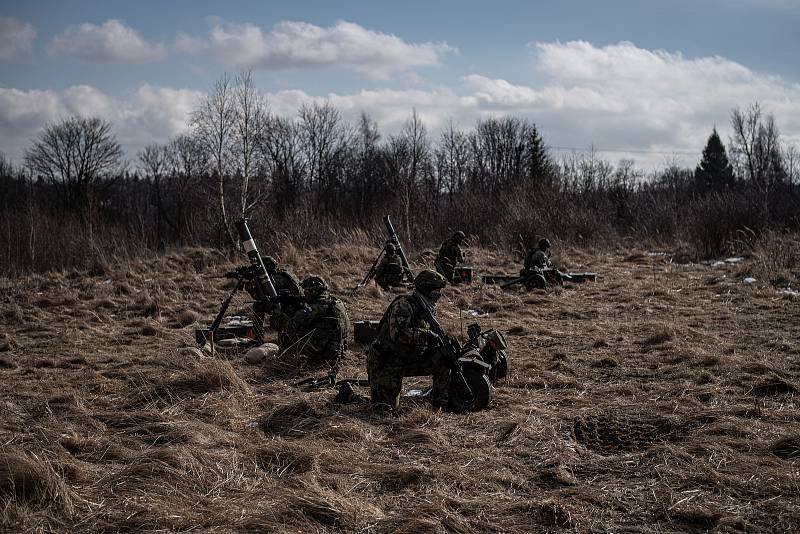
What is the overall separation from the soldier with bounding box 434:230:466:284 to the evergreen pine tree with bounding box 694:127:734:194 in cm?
3714

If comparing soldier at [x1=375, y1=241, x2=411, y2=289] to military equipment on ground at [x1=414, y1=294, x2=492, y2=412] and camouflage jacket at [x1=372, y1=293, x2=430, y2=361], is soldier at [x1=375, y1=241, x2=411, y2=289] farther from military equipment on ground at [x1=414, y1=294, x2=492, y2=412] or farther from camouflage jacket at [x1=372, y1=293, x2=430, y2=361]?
military equipment on ground at [x1=414, y1=294, x2=492, y2=412]

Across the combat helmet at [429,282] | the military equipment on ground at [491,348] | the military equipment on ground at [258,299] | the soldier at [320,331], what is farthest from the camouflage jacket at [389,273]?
the combat helmet at [429,282]

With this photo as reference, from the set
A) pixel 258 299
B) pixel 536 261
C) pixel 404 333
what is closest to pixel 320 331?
pixel 258 299

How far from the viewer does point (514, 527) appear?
12.8 ft

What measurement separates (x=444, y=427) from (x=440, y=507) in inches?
62.6

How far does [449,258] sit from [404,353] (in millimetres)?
7752

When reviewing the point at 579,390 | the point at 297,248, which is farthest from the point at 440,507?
the point at 297,248

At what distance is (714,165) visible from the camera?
46594mm

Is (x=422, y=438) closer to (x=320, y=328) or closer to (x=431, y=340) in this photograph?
(x=431, y=340)

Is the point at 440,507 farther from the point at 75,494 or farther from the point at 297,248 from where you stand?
the point at 297,248

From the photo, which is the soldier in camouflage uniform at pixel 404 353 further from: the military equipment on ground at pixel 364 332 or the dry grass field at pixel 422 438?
the military equipment on ground at pixel 364 332

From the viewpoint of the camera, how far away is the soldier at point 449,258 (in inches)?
536

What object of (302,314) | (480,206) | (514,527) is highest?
(480,206)

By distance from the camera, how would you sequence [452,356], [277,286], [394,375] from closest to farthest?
1. [452,356]
2. [394,375]
3. [277,286]
